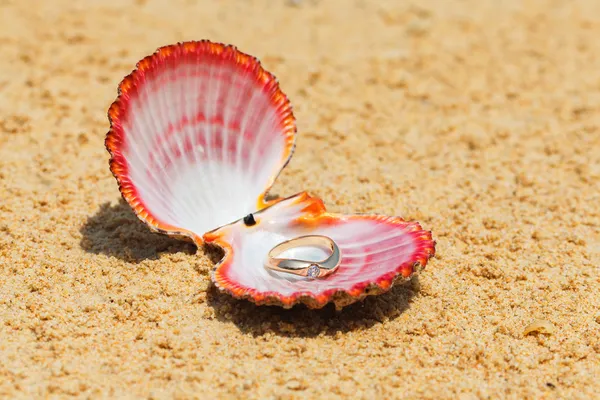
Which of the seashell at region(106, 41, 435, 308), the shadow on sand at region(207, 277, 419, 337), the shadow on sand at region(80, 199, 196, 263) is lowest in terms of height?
the shadow on sand at region(207, 277, 419, 337)

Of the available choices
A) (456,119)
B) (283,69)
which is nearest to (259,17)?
(283,69)

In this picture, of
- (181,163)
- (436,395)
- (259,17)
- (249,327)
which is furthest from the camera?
(259,17)

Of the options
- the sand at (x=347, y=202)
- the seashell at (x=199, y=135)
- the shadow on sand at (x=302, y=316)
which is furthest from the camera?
the seashell at (x=199, y=135)

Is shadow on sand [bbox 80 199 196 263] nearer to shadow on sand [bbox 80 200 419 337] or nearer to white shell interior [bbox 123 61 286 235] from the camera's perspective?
shadow on sand [bbox 80 200 419 337]

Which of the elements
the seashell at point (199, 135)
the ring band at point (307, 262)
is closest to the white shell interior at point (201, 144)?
the seashell at point (199, 135)

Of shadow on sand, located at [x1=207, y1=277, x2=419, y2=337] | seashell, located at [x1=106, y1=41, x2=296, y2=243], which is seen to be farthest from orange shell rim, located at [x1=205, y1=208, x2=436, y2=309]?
seashell, located at [x1=106, y1=41, x2=296, y2=243]

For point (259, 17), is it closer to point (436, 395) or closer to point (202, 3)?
point (202, 3)

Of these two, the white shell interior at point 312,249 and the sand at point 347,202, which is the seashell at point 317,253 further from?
the sand at point 347,202
